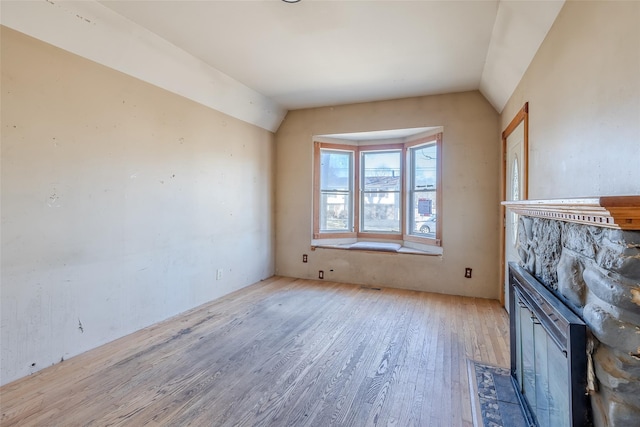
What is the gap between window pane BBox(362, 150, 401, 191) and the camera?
494cm

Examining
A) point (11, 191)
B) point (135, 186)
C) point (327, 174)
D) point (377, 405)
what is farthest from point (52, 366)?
point (327, 174)

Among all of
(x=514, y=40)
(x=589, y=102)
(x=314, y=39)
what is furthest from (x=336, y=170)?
(x=589, y=102)

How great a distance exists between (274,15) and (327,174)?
2873 mm

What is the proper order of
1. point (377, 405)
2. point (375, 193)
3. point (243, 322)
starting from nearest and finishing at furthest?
point (377, 405), point (243, 322), point (375, 193)

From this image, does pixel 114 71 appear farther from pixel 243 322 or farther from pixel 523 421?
pixel 523 421

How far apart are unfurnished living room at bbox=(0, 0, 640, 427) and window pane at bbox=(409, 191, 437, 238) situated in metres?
0.03

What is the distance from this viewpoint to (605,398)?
933 mm

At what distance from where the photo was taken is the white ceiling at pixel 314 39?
2240 mm

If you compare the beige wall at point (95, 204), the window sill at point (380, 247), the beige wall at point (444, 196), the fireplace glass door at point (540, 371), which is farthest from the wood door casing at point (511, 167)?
the beige wall at point (95, 204)

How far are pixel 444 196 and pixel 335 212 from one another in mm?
1748

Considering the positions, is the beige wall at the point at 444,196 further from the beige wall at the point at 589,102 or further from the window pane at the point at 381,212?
the beige wall at the point at 589,102

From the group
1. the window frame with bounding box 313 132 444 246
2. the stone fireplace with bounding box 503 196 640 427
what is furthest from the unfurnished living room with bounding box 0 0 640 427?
the window frame with bounding box 313 132 444 246

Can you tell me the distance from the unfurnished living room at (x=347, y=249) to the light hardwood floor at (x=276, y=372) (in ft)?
0.06

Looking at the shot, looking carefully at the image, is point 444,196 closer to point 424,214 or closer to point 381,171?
point 424,214
